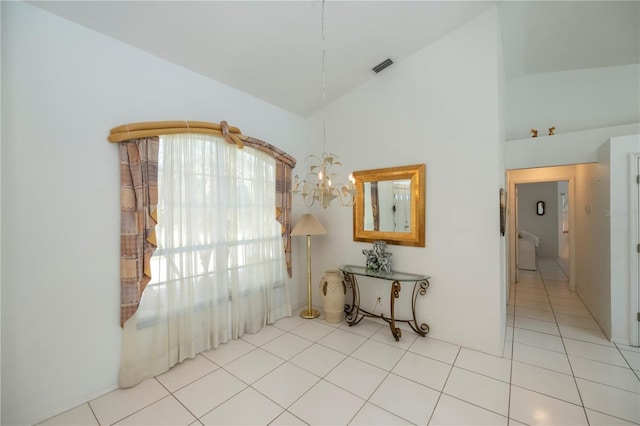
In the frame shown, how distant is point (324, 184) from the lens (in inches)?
84.2

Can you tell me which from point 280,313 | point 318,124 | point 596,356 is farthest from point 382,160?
point 596,356

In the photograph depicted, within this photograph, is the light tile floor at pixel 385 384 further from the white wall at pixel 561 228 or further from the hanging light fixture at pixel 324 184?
the white wall at pixel 561 228

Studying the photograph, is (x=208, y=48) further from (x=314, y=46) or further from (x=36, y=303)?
(x=36, y=303)

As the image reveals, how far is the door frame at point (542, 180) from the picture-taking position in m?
4.41

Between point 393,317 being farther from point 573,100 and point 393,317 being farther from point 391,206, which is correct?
point 573,100

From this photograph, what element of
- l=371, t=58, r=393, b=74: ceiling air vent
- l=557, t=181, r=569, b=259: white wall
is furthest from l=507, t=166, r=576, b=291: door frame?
l=557, t=181, r=569, b=259: white wall

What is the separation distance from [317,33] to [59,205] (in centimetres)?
259

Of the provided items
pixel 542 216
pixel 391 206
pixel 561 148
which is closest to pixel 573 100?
pixel 561 148

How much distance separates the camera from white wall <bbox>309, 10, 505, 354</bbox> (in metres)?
2.53

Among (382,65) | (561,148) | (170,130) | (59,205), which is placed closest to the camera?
(59,205)

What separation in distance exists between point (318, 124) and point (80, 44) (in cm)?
263

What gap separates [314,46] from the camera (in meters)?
2.61

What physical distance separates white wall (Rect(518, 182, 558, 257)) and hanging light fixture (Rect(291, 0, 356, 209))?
709cm

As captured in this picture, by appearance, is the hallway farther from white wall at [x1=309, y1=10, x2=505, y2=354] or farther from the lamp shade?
the lamp shade
